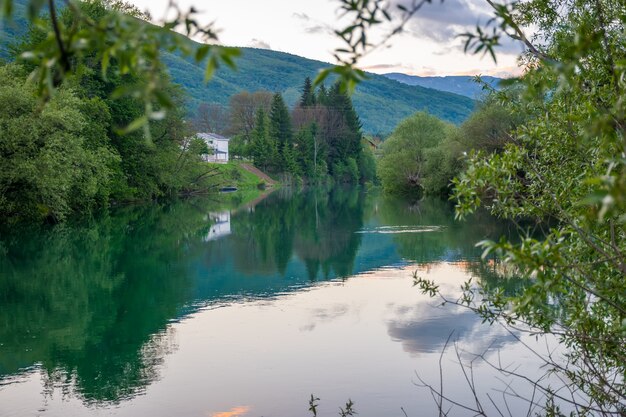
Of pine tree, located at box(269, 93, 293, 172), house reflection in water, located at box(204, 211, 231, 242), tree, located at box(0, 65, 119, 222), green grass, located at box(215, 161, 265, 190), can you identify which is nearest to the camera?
tree, located at box(0, 65, 119, 222)

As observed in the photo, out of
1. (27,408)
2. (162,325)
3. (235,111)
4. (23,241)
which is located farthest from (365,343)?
(235,111)

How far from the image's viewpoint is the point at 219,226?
143 feet

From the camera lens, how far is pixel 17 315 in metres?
19.4

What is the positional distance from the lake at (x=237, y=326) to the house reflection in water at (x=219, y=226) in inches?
56.4

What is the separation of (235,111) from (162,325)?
4502 inches

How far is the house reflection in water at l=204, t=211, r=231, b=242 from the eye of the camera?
38.3m

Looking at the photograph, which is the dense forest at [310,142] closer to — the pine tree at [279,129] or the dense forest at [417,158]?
the pine tree at [279,129]

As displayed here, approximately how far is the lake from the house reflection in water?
143 cm

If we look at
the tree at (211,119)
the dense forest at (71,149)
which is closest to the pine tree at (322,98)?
the tree at (211,119)

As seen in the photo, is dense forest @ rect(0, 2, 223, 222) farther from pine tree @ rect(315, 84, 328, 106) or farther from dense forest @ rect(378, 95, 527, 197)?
pine tree @ rect(315, 84, 328, 106)

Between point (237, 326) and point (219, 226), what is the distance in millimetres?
25460

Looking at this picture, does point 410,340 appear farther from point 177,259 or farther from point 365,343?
point 177,259

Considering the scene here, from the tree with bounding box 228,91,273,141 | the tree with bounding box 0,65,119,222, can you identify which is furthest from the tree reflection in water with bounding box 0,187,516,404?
the tree with bounding box 228,91,273,141

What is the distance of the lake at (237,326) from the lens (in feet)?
44.2
